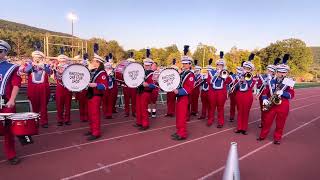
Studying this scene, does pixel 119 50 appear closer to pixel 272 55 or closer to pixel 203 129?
pixel 272 55

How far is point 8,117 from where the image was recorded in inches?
212

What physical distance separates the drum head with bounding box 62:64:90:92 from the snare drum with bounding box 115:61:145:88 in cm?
140

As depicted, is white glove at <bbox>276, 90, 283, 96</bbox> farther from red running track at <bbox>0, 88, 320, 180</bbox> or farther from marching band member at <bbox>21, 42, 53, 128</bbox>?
marching band member at <bbox>21, 42, 53, 128</bbox>

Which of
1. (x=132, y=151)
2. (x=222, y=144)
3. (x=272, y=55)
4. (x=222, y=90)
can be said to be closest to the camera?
(x=132, y=151)

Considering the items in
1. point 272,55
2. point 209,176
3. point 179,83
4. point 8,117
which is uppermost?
point 272,55

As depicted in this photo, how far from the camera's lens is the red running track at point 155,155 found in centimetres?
563

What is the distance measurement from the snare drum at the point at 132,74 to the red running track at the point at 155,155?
4.62 feet

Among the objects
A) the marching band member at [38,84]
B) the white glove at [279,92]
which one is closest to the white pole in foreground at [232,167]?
the white glove at [279,92]

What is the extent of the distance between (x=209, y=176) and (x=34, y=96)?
5634 millimetres

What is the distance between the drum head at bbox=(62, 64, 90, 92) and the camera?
709 cm

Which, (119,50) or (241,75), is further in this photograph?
(119,50)

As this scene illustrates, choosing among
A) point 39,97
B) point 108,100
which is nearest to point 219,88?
point 108,100

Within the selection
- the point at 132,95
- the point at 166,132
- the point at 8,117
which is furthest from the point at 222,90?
the point at 8,117

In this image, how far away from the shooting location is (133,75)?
8727 millimetres
